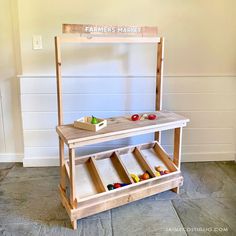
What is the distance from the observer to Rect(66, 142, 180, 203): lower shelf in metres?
1.88

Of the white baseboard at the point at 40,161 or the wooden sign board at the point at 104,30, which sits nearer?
the wooden sign board at the point at 104,30

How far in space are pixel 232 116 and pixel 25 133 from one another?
2.02 m

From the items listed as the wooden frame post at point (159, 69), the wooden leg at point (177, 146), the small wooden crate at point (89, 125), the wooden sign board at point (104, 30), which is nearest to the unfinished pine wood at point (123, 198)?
the wooden leg at point (177, 146)

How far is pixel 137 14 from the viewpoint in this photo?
2.40 m

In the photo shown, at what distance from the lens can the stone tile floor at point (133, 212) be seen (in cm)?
180

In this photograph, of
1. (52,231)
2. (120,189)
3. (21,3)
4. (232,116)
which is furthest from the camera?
(232,116)

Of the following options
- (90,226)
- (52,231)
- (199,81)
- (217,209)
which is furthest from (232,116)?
(52,231)

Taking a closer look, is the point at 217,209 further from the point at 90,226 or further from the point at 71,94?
the point at 71,94

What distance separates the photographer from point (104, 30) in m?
1.99

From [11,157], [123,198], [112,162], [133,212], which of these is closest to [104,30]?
[112,162]

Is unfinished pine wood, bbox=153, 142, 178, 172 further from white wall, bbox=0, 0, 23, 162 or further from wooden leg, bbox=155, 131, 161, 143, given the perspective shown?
white wall, bbox=0, 0, 23, 162

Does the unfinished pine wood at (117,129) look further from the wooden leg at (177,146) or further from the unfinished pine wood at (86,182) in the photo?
the unfinished pine wood at (86,182)

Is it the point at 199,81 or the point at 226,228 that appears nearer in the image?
the point at 226,228

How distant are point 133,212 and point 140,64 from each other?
4.26 ft
